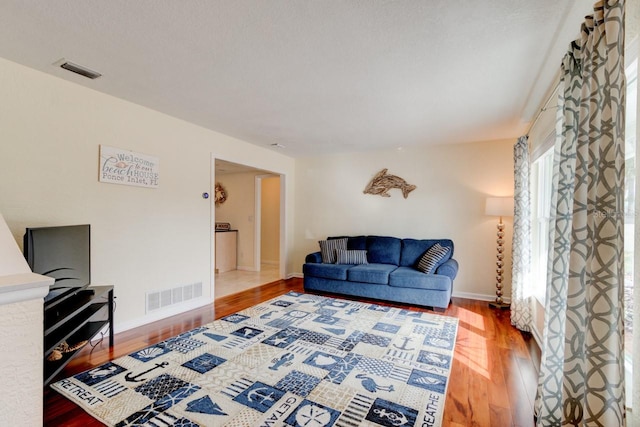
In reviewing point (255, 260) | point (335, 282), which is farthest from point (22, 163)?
point (255, 260)

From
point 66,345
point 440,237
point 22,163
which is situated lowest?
point 66,345

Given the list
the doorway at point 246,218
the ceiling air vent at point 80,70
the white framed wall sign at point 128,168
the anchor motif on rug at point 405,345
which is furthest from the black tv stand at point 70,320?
the doorway at point 246,218

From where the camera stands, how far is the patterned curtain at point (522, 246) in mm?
3283

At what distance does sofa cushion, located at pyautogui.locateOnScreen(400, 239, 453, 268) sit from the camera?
4.65 meters

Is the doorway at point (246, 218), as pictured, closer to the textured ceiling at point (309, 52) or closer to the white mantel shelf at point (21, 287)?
the textured ceiling at point (309, 52)

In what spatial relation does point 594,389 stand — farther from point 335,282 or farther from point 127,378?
point 335,282

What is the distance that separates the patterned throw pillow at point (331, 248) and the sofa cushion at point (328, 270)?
0.96ft

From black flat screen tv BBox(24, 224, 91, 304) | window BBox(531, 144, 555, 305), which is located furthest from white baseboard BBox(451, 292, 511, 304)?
black flat screen tv BBox(24, 224, 91, 304)

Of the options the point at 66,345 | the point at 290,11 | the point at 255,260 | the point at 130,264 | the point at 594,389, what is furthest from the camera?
the point at 255,260

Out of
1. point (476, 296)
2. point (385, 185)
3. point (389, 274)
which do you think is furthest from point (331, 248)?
point (476, 296)

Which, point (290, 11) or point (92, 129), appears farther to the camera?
point (92, 129)

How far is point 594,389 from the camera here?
120 cm

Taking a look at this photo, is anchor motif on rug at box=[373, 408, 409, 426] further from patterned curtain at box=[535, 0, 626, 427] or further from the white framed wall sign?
the white framed wall sign

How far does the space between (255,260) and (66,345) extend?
14.0ft
